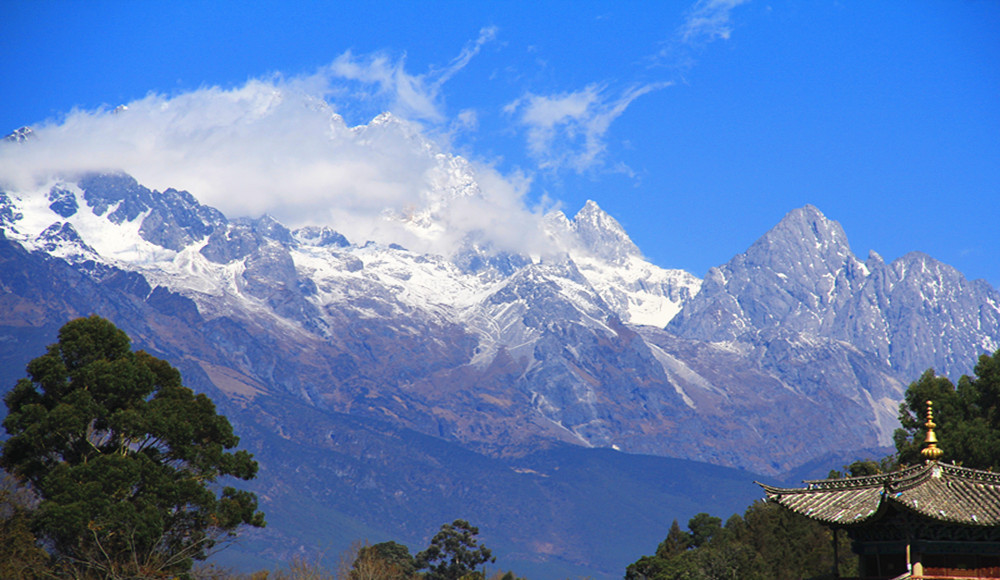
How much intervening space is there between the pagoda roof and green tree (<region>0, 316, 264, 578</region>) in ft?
113

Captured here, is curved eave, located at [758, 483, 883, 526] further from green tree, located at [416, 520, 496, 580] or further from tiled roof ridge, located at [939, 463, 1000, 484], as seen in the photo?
green tree, located at [416, 520, 496, 580]

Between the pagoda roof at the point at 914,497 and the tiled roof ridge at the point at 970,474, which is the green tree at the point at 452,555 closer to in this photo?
the pagoda roof at the point at 914,497

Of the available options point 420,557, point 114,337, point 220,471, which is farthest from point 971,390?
point 420,557

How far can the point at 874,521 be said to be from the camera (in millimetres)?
46938

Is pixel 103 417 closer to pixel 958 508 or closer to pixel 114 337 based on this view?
pixel 114 337

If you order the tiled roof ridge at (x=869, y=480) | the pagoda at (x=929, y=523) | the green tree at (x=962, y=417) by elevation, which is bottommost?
the pagoda at (x=929, y=523)

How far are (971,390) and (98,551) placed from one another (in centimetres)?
6620

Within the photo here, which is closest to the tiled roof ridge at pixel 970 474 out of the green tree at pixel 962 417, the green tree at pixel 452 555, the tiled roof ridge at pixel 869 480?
the tiled roof ridge at pixel 869 480

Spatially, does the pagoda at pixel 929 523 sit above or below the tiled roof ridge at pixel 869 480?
below

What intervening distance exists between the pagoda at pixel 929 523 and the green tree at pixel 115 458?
36657mm

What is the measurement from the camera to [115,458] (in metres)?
65.4

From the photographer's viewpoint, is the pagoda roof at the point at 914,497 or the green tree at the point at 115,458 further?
the green tree at the point at 115,458

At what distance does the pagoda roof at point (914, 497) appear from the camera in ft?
148

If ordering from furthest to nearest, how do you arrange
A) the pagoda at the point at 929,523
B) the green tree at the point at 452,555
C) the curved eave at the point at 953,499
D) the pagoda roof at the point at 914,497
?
the green tree at the point at 452,555 < the pagoda at the point at 929,523 < the pagoda roof at the point at 914,497 < the curved eave at the point at 953,499
